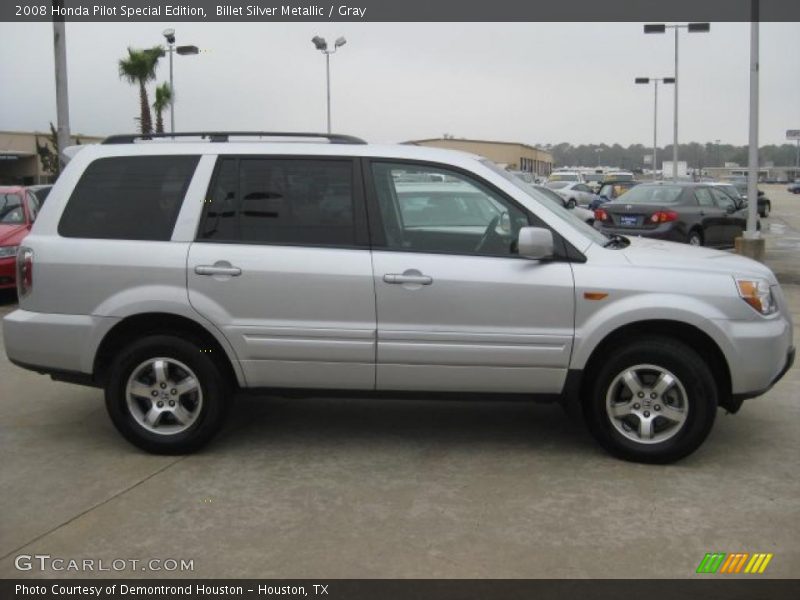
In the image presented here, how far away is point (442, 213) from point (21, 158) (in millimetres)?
52396

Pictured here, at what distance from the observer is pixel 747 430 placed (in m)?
5.46

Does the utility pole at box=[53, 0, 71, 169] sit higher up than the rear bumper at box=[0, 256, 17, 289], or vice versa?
the utility pole at box=[53, 0, 71, 169]

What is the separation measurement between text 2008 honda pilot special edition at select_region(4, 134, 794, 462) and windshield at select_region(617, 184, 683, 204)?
1049 centimetres

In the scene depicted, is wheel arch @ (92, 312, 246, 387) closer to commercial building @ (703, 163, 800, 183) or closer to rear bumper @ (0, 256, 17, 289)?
rear bumper @ (0, 256, 17, 289)

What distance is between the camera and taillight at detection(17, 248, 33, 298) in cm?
495

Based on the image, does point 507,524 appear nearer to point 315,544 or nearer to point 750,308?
point 315,544

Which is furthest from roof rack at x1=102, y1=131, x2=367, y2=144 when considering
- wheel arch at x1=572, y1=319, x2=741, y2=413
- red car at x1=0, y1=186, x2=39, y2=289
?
red car at x1=0, y1=186, x2=39, y2=289

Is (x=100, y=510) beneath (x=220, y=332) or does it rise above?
beneath

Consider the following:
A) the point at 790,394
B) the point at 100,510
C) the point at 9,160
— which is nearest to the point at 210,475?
the point at 100,510

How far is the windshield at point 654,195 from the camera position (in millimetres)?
15125

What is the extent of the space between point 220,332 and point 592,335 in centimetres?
211

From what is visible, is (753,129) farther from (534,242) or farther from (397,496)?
(397,496)
